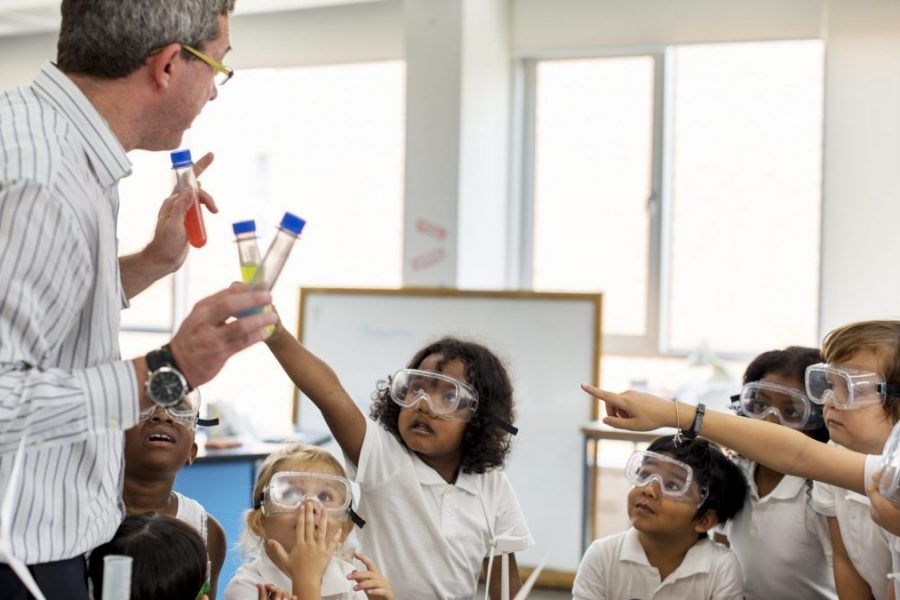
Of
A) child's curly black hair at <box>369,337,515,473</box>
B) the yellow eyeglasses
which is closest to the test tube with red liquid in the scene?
the yellow eyeglasses

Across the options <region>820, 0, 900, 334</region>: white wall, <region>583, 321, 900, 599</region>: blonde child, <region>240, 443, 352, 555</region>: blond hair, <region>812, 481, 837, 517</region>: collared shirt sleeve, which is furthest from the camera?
<region>820, 0, 900, 334</region>: white wall

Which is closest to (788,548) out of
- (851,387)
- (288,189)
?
(851,387)

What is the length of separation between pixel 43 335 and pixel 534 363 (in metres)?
3.60

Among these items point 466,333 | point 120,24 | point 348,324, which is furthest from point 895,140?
point 120,24

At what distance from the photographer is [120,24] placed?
135cm

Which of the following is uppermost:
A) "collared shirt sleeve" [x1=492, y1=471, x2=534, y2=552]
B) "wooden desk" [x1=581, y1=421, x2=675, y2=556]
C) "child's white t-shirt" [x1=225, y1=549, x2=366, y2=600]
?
"collared shirt sleeve" [x1=492, y1=471, x2=534, y2=552]

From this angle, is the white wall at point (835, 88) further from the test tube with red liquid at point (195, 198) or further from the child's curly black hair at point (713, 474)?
the test tube with red liquid at point (195, 198)

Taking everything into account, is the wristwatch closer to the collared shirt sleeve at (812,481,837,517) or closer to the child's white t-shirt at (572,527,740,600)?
the child's white t-shirt at (572,527,740,600)

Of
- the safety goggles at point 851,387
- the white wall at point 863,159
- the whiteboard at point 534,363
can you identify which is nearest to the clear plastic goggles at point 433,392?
the safety goggles at point 851,387

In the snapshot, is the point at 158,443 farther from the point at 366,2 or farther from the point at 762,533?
the point at 366,2

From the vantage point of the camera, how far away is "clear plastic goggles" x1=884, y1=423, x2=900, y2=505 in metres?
1.62

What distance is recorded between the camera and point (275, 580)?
211 centimetres

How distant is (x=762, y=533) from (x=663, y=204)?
3204 mm

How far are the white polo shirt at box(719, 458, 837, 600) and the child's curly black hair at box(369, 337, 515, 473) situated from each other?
2.36 ft
